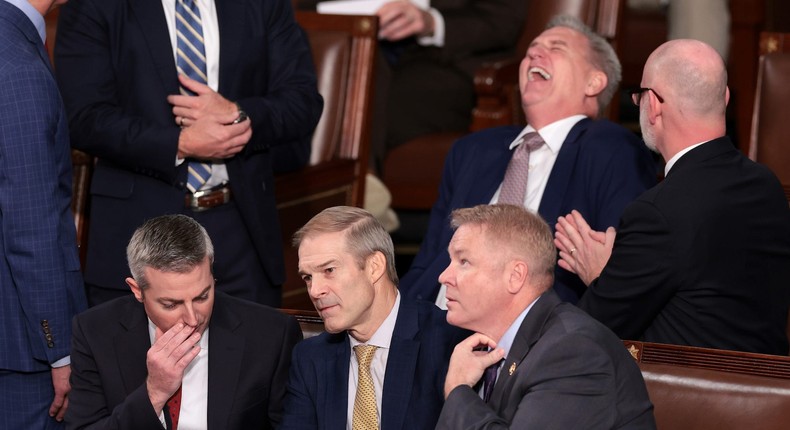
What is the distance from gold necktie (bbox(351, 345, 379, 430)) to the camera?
255 cm

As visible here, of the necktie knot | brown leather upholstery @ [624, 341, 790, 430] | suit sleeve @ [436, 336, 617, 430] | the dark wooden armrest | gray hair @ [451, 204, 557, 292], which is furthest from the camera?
the dark wooden armrest

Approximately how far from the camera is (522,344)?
2.23 metres

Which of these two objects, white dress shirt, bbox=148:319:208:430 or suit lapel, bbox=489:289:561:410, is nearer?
suit lapel, bbox=489:289:561:410

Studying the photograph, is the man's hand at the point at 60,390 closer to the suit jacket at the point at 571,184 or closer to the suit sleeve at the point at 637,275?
the suit jacket at the point at 571,184

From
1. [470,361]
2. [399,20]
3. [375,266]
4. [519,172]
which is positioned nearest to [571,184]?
[519,172]

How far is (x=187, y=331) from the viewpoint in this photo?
2.61 meters

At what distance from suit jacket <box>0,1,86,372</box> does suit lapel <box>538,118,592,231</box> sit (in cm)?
121

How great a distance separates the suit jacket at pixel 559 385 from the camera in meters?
2.07

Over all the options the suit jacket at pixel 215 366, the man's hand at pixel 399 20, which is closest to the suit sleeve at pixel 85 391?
the suit jacket at pixel 215 366

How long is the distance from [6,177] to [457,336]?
3.54ft

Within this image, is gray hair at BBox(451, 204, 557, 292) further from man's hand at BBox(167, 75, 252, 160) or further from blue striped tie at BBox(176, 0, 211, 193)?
blue striped tie at BBox(176, 0, 211, 193)

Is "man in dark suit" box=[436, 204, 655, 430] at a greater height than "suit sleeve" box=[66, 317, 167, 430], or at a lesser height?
greater

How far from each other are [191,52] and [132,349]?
3.02 feet

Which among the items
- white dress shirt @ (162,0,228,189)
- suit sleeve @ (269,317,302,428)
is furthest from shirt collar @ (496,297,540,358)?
white dress shirt @ (162,0,228,189)
